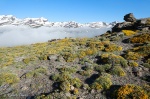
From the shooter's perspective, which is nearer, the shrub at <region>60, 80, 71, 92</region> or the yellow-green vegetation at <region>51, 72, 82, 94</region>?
the shrub at <region>60, 80, 71, 92</region>

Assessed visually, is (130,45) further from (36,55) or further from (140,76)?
(36,55)

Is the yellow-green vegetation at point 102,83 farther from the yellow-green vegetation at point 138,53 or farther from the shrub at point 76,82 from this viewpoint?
the yellow-green vegetation at point 138,53

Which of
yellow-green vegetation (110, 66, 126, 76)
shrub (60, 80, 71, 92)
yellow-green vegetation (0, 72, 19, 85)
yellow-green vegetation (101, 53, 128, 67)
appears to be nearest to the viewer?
shrub (60, 80, 71, 92)

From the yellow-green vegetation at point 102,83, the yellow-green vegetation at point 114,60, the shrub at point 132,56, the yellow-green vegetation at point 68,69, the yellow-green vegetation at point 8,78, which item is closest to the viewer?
the yellow-green vegetation at point 102,83

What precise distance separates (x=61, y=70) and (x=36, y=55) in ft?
32.1

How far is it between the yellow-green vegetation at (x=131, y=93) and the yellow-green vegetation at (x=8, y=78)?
43.2 feet

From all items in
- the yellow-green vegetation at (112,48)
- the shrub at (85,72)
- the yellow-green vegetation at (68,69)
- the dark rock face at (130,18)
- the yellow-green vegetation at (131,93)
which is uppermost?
the dark rock face at (130,18)

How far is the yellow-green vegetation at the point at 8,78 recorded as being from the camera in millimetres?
24609

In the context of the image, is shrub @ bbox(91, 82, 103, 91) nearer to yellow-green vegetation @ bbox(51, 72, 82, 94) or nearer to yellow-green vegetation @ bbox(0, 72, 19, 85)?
yellow-green vegetation @ bbox(51, 72, 82, 94)

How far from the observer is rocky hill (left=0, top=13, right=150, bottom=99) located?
2005cm

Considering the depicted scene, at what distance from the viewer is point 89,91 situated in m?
20.8

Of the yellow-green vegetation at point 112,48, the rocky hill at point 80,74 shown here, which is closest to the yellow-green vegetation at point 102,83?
the rocky hill at point 80,74

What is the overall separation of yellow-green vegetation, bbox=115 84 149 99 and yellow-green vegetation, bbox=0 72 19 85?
13.2 metres

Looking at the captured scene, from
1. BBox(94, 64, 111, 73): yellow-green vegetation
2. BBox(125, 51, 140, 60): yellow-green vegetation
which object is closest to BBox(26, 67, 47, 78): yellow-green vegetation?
BBox(94, 64, 111, 73): yellow-green vegetation
